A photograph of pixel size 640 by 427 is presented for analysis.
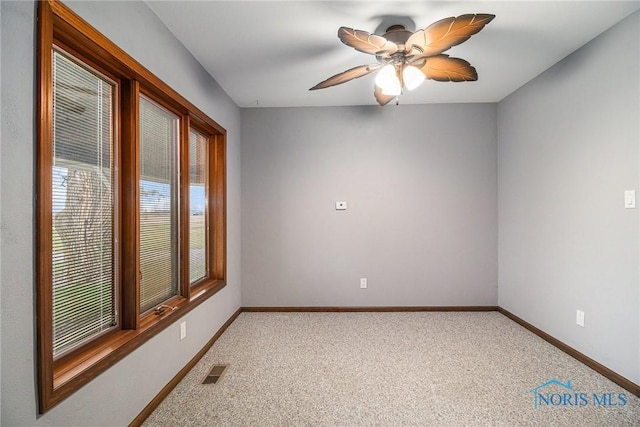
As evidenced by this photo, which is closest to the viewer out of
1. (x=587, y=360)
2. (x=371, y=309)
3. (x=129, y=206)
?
(x=129, y=206)

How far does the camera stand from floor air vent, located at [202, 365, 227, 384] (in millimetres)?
2162

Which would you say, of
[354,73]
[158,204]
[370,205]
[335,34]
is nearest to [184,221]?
[158,204]

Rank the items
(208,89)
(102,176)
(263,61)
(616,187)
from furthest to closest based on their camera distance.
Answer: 1. (208,89)
2. (263,61)
3. (616,187)
4. (102,176)

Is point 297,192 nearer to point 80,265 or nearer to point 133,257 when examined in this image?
point 133,257

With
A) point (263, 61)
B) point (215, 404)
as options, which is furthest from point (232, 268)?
point (263, 61)

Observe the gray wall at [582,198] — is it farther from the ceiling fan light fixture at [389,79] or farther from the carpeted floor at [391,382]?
the ceiling fan light fixture at [389,79]

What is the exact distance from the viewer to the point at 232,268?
342 centimetres

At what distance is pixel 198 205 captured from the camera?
9.33ft

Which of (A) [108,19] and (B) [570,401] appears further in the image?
(B) [570,401]

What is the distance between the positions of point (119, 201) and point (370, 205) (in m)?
2.65

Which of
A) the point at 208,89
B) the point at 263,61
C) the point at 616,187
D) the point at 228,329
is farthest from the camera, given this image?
the point at 228,329

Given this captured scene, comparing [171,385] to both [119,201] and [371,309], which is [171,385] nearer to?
[119,201]

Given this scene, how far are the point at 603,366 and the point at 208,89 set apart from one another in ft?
12.8

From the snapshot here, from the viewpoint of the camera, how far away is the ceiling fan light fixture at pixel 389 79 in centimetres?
197
